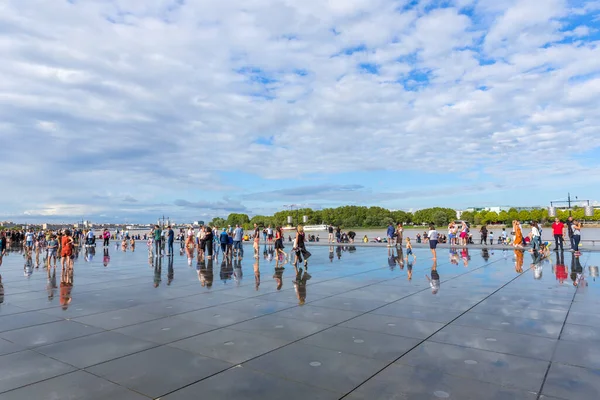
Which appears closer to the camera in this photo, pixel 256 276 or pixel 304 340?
pixel 304 340

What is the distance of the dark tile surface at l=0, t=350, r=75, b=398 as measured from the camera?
14.9ft

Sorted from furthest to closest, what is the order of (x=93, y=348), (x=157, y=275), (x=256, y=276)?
(x=157, y=275)
(x=256, y=276)
(x=93, y=348)

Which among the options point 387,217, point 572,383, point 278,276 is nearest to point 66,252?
point 278,276

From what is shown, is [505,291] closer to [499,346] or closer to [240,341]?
[499,346]

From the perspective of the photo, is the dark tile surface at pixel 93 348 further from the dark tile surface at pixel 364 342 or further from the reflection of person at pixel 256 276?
the reflection of person at pixel 256 276

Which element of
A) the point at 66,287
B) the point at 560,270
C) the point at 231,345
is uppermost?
the point at 66,287

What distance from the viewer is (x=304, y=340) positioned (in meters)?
6.00

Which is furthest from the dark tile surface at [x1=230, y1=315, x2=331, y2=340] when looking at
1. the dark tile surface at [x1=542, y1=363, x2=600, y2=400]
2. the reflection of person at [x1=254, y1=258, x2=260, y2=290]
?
the reflection of person at [x1=254, y1=258, x2=260, y2=290]

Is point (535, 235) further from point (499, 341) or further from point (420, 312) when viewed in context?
point (499, 341)

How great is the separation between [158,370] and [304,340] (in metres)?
Result: 2.08

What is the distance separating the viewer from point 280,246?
56.3ft

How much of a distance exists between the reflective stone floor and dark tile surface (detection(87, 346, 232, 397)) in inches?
0.9

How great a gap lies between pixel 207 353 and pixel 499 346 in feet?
12.9

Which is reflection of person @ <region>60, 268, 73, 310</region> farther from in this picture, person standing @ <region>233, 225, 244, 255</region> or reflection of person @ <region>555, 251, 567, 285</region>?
reflection of person @ <region>555, 251, 567, 285</region>
